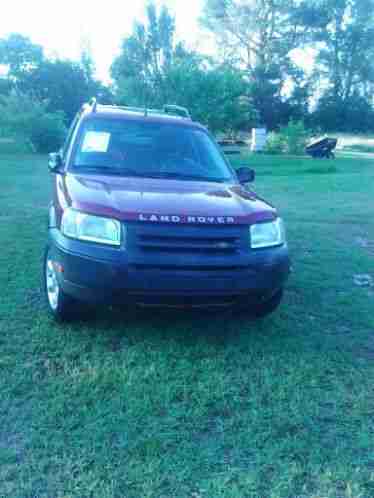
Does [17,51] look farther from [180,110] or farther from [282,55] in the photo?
[180,110]

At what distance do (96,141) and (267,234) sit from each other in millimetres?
1896

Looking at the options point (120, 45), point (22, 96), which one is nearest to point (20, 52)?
point (120, 45)

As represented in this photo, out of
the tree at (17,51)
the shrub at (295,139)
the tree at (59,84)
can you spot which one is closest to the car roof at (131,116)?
the shrub at (295,139)

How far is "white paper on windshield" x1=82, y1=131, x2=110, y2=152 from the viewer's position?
4.35m

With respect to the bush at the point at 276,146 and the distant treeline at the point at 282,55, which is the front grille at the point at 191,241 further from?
the distant treeline at the point at 282,55

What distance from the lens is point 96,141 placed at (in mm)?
4414

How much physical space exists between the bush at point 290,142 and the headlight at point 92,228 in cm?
2706

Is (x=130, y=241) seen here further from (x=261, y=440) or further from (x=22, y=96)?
(x=22, y=96)

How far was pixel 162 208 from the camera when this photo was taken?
129 inches

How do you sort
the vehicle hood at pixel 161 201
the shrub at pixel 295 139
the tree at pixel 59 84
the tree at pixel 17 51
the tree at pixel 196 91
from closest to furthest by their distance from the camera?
the vehicle hood at pixel 161 201 < the tree at pixel 196 91 < the shrub at pixel 295 139 < the tree at pixel 59 84 < the tree at pixel 17 51

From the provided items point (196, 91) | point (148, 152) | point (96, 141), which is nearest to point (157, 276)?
point (148, 152)

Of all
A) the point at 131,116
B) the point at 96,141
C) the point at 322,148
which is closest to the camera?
the point at 96,141

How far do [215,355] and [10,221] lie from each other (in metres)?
5.06

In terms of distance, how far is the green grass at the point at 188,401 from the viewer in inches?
87.9
